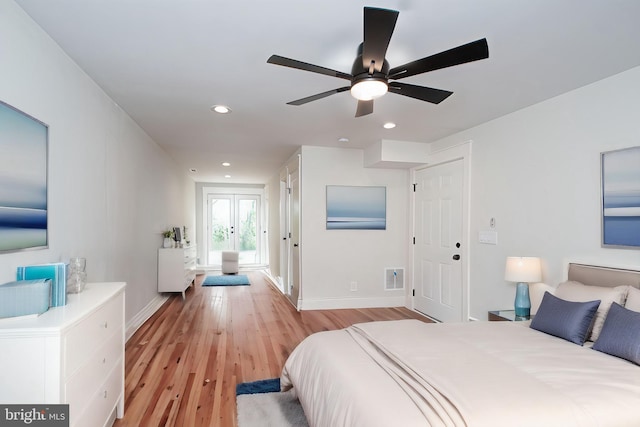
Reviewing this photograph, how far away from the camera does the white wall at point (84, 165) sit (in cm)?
182

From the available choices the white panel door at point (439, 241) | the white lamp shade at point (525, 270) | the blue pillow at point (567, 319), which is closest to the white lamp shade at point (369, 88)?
the blue pillow at point (567, 319)

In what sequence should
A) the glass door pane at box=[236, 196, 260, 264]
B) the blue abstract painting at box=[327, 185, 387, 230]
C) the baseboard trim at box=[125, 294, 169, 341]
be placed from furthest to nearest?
the glass door pane at box=[236, 196, 260, 264], the blue abstract painting at box=[327, 185, 387, 230], the baseboard trim at box=[125, 294, 169, 341]

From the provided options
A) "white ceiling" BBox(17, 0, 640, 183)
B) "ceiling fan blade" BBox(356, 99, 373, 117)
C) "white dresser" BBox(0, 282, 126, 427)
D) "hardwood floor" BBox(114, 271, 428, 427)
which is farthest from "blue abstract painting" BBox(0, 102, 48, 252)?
"ceiling fan blade" BBox(356, 99, 373, 117)

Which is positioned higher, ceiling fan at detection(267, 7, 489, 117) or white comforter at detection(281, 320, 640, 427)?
ceiling fan at detection(267, 7, 489, 117)

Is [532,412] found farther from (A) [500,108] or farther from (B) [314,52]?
(A) [500,108]

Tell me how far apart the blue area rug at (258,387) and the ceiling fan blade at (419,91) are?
225cm

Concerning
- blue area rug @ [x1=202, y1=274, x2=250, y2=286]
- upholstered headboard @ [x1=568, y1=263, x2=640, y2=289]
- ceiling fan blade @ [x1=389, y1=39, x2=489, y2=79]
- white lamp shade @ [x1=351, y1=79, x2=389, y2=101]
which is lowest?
blue area rug @ [x1=202, y1=274, x2=250, y2=286]

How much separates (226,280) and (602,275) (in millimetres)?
6389

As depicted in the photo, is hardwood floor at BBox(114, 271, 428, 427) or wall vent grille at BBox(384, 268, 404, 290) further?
wall vent grille at BBox(384, 268, 404, 290)

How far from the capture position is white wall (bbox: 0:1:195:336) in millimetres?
1821

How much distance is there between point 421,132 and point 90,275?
3.69m

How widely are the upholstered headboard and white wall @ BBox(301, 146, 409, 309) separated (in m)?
2.62

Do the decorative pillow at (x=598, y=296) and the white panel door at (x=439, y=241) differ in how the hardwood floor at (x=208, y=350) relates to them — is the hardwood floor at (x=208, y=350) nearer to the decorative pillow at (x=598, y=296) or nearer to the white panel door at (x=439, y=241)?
the white panel door at (x=439, y=241)

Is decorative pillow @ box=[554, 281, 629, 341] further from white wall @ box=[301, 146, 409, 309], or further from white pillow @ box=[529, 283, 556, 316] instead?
white wall @ box=[301, 146, 409, 309]
